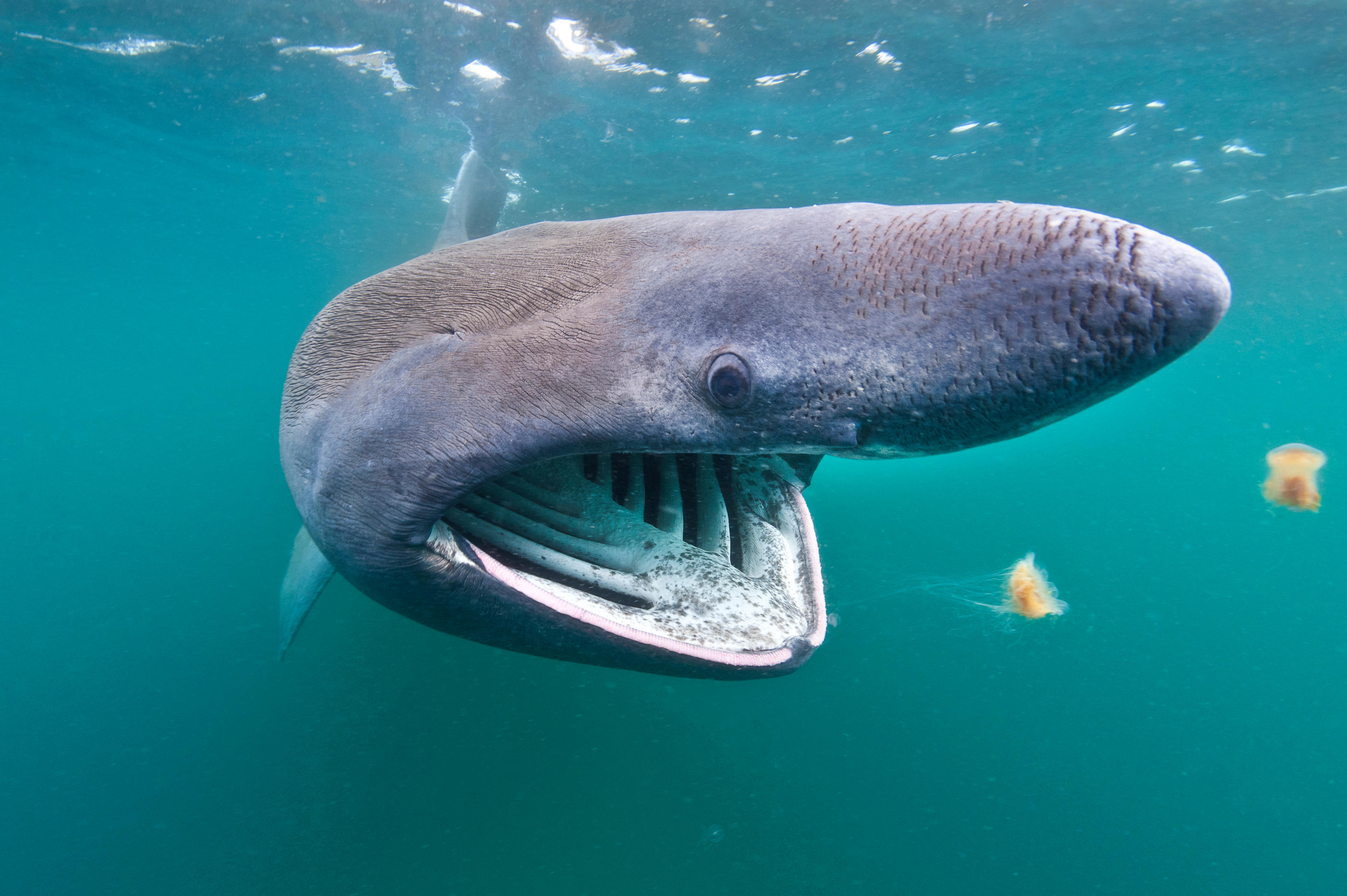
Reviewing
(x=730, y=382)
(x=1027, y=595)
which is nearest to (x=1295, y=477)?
(x=1027, y=595)

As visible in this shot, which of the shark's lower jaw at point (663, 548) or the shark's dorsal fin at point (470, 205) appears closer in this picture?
the shark's lower jaw at point (663, 548)

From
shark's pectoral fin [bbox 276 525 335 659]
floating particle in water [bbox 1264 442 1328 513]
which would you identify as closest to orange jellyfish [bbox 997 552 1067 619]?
floating particle in water [bbox 1264 442 1328 513]

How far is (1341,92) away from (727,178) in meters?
13.7

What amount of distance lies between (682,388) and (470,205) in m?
9.08

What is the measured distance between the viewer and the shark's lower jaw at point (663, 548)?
1.93m

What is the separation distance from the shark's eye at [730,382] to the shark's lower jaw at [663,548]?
0.72 m

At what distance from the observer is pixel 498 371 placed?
6.24 ft

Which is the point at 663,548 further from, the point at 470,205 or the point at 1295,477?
the point at 1295,477

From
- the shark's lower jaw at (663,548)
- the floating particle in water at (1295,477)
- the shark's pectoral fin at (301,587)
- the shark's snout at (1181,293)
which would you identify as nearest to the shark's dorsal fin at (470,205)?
the shark's pectoral fin at (301,587)

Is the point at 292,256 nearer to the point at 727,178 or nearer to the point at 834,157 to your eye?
the point at 727,178

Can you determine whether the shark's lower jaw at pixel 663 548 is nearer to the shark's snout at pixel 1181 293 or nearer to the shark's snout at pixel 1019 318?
the shark's snout at pixel 1019 318

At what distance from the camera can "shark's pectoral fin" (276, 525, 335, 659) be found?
4840 mm

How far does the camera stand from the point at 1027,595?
8844 millimetres

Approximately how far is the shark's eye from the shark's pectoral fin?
13.5 feet
